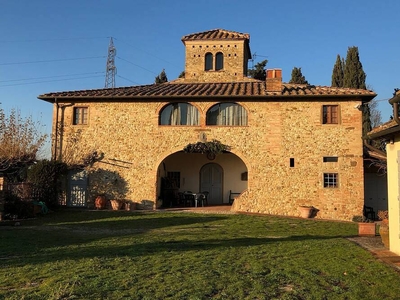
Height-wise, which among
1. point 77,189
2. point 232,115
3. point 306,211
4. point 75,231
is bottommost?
point 75,231

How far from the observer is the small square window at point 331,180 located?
1574 cm

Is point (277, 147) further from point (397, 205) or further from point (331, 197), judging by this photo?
point (397, 205)

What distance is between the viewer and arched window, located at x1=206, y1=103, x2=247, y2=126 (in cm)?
1666

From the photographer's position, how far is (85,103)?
694 inches

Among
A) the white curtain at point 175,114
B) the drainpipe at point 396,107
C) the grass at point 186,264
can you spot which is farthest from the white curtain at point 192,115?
the drainpipe at point 396,107

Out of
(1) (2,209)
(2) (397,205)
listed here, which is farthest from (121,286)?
(1) (2,209)

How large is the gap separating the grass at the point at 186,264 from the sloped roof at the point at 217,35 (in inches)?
524

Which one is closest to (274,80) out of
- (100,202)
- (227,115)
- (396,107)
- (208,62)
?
(227,115)

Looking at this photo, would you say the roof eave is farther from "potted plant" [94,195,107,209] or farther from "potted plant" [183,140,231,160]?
"potted plant" [94,195,107,209]

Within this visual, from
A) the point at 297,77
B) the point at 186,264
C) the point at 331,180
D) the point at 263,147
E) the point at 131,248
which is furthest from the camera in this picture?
the point at 297,77

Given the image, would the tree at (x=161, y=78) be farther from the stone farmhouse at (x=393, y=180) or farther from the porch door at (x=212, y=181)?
the stone farmhouse at (x=393, y=180)

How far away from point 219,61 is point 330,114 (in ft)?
25.9

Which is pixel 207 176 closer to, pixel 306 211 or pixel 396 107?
pixel 306 211

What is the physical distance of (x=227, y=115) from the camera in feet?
55.0
